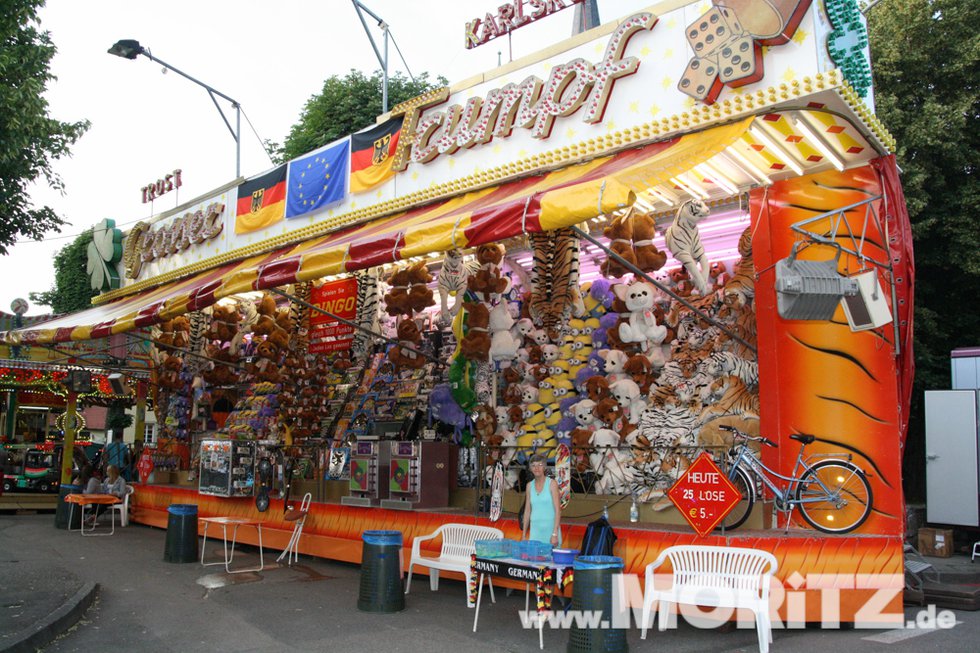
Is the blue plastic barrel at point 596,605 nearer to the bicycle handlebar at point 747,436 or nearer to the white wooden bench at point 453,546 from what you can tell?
the white wooden bench at point 453,546

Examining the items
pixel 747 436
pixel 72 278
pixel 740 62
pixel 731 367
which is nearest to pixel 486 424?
pixel 731 367

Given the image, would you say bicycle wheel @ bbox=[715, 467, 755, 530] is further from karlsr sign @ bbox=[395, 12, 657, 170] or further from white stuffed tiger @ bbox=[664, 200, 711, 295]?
karlsr sign @ bbox=[395, 12, 657, 170]

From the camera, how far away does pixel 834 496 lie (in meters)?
7.96

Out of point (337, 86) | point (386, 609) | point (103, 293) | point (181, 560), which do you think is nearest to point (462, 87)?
point (386, 609)

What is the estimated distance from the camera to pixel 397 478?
430 inches

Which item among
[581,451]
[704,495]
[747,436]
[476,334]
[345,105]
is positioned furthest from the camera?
[345,105]

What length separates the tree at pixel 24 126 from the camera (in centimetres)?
1073

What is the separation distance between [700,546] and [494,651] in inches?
82.4

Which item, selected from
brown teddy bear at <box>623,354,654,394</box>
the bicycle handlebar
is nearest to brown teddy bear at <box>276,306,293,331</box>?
brown teddy bear at <box>623,354,654,394</box>

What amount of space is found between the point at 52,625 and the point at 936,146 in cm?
1605

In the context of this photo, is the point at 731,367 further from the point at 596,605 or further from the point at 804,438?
the point at 596,605

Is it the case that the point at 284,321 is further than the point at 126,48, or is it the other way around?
the point at 126,48

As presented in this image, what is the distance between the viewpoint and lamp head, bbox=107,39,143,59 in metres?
17.0

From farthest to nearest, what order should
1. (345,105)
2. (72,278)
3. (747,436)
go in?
1. (72,278)
2. (345,105)
3. (747,436)
